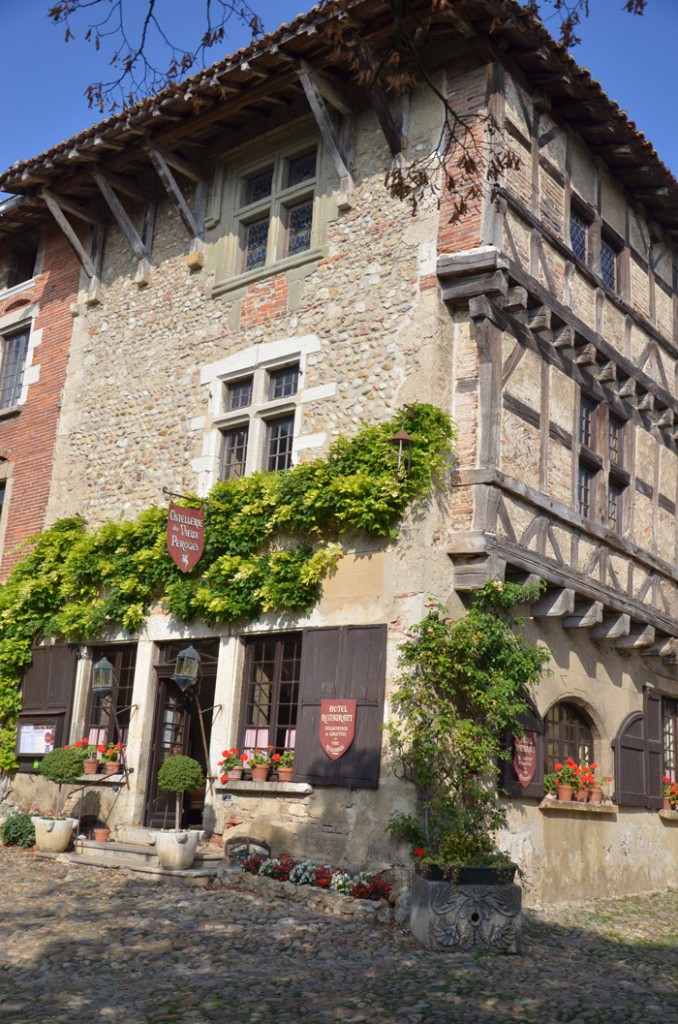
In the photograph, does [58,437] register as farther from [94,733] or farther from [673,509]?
[673,509]

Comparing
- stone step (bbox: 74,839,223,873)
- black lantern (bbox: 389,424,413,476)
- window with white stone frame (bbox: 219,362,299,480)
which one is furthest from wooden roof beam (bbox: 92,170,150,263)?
stone step (bbox: 74,839,223,873)

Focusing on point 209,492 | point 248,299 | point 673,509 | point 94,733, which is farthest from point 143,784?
point 673,509

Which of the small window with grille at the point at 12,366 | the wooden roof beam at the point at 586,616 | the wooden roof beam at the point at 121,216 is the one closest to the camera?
the wooden roof beam at the point at 586,616

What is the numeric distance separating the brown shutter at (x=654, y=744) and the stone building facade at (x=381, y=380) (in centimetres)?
5

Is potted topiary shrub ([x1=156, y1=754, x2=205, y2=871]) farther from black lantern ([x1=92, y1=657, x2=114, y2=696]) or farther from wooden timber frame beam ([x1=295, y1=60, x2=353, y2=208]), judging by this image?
wooden timber frame beam ([x1=295, y1=60, x2=353, y2=208])

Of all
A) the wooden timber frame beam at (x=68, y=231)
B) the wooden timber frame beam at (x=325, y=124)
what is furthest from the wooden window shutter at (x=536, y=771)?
the wooden timber frame beam at (x=68, y=231)

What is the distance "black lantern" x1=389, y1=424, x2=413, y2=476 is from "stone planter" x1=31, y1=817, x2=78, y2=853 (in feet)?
18.2

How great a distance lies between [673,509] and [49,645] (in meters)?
8.60

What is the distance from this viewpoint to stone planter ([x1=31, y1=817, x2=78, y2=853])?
38.3 ft

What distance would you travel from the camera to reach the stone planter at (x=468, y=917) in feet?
27.0

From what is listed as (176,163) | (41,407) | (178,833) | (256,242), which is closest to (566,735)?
(178,833)

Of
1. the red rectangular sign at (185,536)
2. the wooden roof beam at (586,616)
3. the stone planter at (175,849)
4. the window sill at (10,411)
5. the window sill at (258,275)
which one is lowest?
the stone planter at (175,849)

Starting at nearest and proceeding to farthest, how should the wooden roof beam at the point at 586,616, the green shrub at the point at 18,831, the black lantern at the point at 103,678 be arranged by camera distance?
the wooden roof beam at the point at 586,616
the green shrub at the point at 18,831
the black lantern at the point at 103,678

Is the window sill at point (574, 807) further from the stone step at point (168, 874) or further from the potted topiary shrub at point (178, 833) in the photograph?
the potted topiary shrub at point (178, 833)
